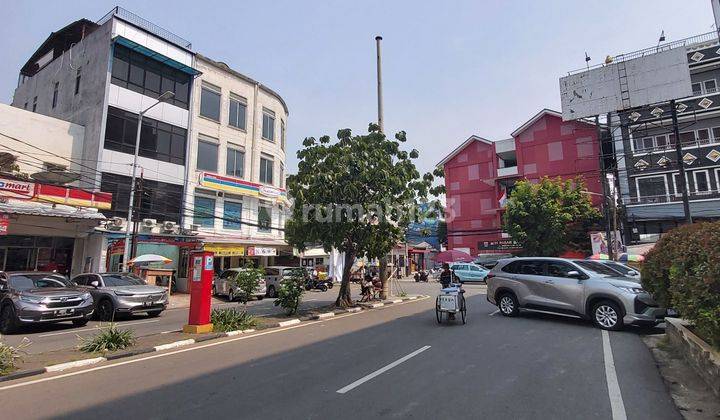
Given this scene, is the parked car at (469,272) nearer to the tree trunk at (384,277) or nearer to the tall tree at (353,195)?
the tree trunk at (384,277)

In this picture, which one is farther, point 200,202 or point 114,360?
point 200,202

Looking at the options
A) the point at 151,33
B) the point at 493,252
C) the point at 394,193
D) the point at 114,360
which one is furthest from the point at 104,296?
the point at 493,252

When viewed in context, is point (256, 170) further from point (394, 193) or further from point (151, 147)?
point (394, 193)

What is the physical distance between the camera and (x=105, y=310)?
44.9 ft

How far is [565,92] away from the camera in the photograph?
2994 centimetres

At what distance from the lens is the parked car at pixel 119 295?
1348 cm

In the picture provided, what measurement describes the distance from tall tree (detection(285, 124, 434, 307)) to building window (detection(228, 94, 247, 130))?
14940mm

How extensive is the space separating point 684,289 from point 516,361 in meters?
2.66

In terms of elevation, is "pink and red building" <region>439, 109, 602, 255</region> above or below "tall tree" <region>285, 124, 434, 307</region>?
above

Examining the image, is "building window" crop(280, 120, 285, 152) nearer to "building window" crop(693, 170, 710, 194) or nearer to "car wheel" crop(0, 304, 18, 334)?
"car wheel" crop(0, 304, 18, 334)

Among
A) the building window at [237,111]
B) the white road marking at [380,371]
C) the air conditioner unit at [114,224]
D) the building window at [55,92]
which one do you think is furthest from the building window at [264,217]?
the white road marking at [380,371]

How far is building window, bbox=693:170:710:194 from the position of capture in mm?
28797

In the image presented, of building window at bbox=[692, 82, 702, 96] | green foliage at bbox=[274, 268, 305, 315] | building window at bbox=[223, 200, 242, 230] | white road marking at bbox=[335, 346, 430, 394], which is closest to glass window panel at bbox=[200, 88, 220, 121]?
building window at bbox=[223, 200, 242, 230]

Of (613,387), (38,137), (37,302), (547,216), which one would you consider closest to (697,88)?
(547,216)
